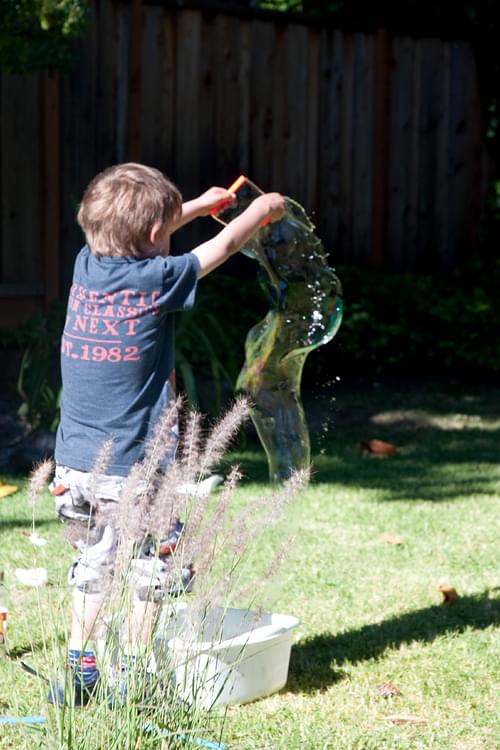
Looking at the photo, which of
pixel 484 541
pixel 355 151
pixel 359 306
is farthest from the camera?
pixel 355 151

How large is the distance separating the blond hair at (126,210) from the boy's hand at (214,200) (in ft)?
0.91

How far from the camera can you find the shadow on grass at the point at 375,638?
3.71 m

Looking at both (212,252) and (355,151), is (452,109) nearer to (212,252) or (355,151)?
(355,151)

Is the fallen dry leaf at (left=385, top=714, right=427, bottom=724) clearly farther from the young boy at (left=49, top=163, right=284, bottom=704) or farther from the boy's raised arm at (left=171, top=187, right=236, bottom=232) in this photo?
the boy's raised arm at (left=171, top=187, right=236, bottom=232)

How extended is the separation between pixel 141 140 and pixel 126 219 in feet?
17.5

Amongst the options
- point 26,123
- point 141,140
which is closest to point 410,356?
point 141,140

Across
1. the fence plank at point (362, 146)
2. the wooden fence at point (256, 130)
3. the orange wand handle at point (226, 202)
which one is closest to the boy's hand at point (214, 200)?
the orange wand handle at point (226, 202)

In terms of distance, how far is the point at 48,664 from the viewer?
2545 mm

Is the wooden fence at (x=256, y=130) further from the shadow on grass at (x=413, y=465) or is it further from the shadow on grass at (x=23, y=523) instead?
the shadow on grass at (x=23, y=523)

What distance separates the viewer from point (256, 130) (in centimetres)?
912

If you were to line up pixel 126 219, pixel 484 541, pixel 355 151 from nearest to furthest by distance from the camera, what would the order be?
pixel 126 219 < pixel 484 541 < pixel 355 151

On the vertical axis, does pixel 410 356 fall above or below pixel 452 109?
below

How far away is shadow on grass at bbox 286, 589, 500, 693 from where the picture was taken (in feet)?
12.2

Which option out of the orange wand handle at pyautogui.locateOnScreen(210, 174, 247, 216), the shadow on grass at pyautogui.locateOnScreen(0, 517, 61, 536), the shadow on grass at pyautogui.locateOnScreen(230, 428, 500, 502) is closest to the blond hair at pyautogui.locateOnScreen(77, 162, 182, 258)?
the orange wand handle at pyautogui.locateOnScreen(210, 174, 247, 216)
